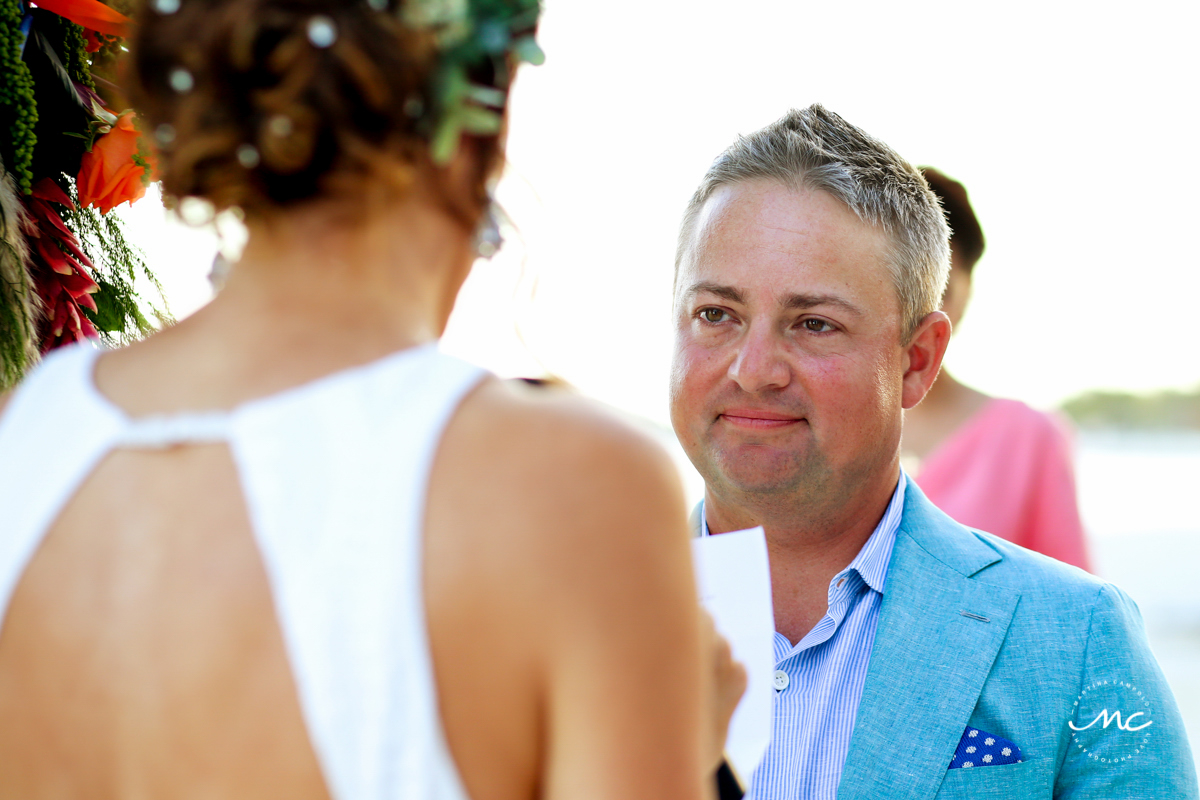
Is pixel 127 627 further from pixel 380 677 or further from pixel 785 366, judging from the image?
pixel 785 366

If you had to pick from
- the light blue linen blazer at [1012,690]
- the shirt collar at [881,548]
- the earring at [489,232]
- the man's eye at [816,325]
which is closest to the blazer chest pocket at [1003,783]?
the light blue linen blazer at [1012,690]

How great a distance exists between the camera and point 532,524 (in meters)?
0.81

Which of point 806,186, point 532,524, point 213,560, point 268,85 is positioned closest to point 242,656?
point 213,560

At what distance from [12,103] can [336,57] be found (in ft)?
3.10

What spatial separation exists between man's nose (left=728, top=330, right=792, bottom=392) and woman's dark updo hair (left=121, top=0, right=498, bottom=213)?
3.95 ft

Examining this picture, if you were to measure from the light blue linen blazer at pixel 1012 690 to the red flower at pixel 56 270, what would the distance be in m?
1.46

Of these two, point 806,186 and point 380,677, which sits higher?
point 806,186

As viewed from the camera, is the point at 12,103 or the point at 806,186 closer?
the point at 12,103

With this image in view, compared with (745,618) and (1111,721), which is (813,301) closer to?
(745,618)

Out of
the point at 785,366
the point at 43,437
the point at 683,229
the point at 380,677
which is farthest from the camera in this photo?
the point at 683,229

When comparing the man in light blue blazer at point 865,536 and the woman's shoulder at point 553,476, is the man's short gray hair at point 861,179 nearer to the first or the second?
the man in light blue blazer at point 865,536

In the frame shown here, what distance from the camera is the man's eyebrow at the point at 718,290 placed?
6.68ft

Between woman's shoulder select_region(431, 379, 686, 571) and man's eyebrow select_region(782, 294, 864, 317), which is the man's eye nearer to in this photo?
man's eyebrow select_region(782, 294, 864, 317)

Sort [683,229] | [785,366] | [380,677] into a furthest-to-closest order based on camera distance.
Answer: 1. [683,229]
2. [785,366]
3. [380,677]
